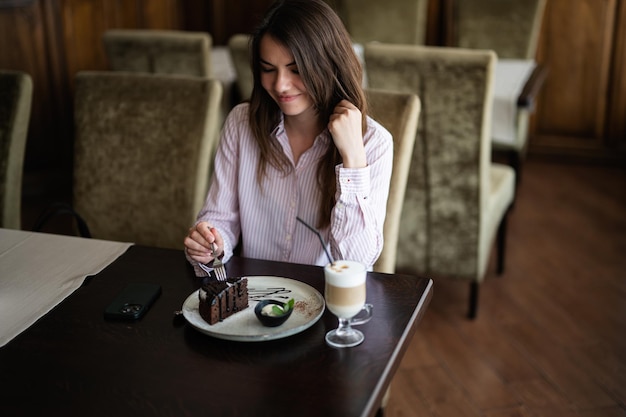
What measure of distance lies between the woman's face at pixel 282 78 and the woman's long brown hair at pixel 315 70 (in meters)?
0.02

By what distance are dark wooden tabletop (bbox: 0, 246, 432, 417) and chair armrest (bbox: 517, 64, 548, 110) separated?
1.83m

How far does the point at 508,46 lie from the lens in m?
3.78

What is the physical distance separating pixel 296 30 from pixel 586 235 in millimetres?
2320

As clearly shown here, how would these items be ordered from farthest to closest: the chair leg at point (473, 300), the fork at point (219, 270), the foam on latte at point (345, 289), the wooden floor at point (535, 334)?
the chair leg at point (473, 300) → the wooden floor at point (535, 334) → the fork at point (219, 270) → the foam on latte at point (345, 289)

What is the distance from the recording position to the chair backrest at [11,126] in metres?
2.11

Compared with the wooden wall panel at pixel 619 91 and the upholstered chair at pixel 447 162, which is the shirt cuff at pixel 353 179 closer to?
the upholstered chair at pixel 447 162

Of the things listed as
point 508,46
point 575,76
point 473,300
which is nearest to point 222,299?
point 473,300

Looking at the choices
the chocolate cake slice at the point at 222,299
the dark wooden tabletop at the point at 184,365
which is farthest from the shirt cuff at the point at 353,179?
the chocolate cake slice at the point at 222,299

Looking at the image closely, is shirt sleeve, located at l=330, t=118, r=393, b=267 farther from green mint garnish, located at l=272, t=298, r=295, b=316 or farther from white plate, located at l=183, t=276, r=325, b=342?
green mint garnish, located at l=272, t=298, r=295, b=316

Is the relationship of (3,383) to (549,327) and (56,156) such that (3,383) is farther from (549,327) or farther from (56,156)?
(56,156)

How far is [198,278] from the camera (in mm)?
1486

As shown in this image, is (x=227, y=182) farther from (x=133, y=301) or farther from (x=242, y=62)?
(x=242, y=62)

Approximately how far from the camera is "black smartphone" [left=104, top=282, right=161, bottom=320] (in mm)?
1326

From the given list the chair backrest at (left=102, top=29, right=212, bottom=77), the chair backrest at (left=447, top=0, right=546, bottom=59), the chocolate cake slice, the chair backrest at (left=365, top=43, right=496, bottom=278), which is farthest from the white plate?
the chair backrest at (left=447, top=0, right=546, bottom=59)
